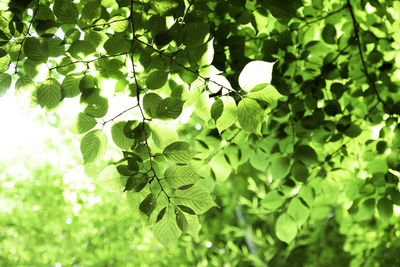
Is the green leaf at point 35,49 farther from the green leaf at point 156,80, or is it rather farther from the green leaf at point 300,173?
the green leaf at point 300,173

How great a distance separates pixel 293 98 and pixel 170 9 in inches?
34.9

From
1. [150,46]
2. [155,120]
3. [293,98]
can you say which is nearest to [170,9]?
[150,46]

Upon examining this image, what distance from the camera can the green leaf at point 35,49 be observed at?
0.89 meters

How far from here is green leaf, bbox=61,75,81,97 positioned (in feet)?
3.31

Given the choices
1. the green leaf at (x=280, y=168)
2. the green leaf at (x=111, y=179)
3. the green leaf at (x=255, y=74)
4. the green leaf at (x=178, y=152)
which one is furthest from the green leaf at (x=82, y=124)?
the green leaf at (x=280, y=168)

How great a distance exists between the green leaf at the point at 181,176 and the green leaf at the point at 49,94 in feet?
1.30

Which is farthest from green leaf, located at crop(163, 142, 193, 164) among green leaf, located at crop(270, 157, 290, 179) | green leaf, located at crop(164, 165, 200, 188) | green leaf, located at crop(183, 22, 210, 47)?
green leaf, located at crop(270, 157, 290, 179)

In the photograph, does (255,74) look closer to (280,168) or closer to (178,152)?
(178,152)

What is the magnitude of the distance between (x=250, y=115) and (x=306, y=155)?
0.60 meters

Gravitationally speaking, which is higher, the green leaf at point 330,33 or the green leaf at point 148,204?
the green leaf at point 330,33

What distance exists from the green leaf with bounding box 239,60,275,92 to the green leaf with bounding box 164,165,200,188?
0.27 m

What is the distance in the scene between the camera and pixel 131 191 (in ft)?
3.14

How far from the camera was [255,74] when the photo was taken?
0.84 meters

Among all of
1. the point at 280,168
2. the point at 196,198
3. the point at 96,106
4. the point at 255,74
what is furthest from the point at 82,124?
the point at 280,168
